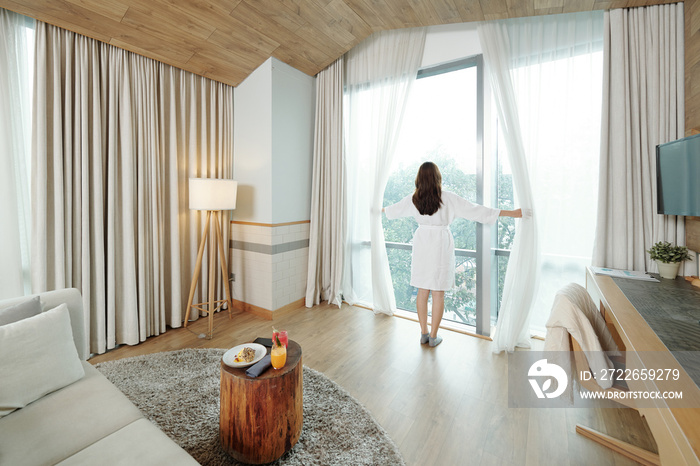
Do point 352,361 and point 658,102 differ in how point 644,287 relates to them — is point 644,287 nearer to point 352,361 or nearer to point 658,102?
point 658,102

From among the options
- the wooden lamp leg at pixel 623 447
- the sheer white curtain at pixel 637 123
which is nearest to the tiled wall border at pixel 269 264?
the wooden lamp leg at pixel 623 447

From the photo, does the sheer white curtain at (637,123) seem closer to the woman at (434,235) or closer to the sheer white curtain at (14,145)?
the woman at (434,235)

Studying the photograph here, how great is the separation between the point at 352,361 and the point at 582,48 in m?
2.93

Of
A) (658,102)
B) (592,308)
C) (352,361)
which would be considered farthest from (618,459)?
(658,102)

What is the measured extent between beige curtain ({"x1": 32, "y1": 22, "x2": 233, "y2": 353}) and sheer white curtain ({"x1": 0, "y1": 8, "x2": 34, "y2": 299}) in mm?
124

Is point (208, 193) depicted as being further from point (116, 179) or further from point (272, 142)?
point (272, 142)

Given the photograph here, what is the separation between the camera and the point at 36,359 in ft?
4.02

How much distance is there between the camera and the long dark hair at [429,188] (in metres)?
2.48

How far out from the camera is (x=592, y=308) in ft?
5.46

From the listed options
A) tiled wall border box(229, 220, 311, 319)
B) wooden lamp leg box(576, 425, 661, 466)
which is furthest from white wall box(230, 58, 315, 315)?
wooden lamp leg box(576, 425, 661, 466)

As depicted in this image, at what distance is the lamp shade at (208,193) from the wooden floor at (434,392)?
1.17m

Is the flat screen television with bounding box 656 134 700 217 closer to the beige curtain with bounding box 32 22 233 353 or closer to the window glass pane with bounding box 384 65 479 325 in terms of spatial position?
the window glass pane with bounding box 384 65 479 325

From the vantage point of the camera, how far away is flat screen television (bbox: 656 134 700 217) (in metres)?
1.60

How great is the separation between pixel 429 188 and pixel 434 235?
0.40 meters
